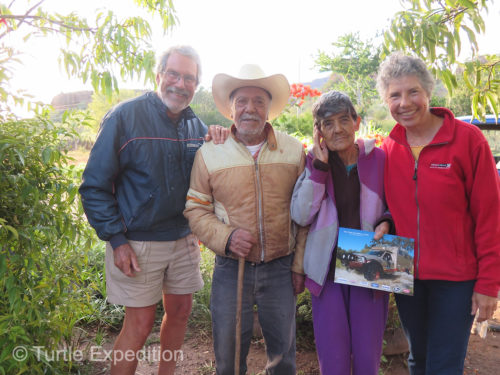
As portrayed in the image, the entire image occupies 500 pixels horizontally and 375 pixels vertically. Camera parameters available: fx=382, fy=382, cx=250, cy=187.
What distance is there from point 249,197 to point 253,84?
2.40 feet

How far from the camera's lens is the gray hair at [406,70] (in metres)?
2.03

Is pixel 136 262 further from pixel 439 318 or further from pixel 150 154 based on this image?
pixel 439 318

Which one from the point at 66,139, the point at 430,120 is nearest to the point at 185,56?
the point at 66,139

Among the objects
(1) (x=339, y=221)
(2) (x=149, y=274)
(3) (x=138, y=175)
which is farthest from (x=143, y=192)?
(1) (x=339, y=221)

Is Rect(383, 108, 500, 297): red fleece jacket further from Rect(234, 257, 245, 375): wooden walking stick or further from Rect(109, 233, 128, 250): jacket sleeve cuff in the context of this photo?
Rect(109, 233, 128, 250): jacket sleeve cuff

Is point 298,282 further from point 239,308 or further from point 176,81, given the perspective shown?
point 176,81

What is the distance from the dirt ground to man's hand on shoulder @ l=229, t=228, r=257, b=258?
1557 mm

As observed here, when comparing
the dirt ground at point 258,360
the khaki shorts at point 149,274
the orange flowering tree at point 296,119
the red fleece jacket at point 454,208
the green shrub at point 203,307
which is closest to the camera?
the red fleece jacket at point 454,208

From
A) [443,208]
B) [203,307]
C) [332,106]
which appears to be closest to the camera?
[443,208]

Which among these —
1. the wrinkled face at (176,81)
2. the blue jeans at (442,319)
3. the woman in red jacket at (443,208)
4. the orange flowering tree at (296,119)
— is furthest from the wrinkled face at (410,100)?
the orange flowering tree at (296,119)

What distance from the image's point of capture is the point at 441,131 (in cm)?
201

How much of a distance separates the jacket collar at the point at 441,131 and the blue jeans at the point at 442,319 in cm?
75

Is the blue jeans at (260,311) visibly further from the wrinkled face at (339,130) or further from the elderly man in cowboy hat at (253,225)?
the wrinkled face at (339,130)

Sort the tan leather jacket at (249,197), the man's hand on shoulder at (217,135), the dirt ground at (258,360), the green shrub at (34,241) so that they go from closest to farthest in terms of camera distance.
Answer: the green shrub at (34,241) < the tan leather jacket at (249,197) < the man's hand on shoulder at (217,135) < the dirt ground at (258,360)
